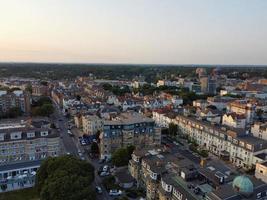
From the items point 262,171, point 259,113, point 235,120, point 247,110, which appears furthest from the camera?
point 259,113

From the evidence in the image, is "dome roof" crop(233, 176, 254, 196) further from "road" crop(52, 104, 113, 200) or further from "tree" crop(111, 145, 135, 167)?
"tree" crop(111, 145, 135, 167)

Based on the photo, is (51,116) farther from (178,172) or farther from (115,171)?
(178,172)

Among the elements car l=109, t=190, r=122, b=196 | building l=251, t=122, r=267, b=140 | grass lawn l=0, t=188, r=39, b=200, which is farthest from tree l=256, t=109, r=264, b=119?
grass lawn l=0, t=188, r=39, b=200

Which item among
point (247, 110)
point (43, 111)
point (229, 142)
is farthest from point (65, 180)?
point (247, 110)

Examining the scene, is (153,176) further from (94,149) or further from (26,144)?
(26,144)

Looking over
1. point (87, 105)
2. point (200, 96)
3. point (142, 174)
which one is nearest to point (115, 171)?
point (142, 174)

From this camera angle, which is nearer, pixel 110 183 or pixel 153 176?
pixel 153 176
